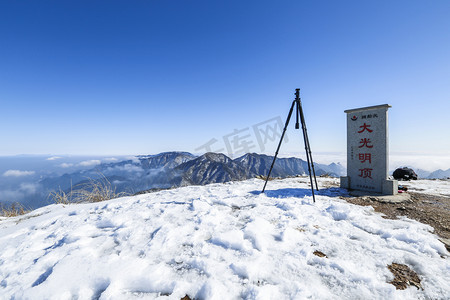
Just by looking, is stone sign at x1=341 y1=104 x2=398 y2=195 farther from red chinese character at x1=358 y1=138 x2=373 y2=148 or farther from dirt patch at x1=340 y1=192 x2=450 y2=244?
dirt patch at x1=340 y1=192 x2=450 y2=244

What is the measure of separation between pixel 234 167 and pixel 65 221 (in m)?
142

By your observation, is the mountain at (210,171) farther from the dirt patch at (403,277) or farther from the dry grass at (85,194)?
the dirt patch at (403,277)

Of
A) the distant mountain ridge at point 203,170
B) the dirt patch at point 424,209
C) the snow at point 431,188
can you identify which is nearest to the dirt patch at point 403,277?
the dirt patch at point 424,209

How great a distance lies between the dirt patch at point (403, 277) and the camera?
6.10 feet

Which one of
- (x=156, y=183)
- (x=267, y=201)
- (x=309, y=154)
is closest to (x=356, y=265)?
(x=267, y=201)

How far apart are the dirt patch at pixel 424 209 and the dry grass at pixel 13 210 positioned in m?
9.97

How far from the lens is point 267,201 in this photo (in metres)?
4.97

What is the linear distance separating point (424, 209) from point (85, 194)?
1017 centimetres

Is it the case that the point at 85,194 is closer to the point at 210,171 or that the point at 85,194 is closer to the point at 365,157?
the point at 365,157

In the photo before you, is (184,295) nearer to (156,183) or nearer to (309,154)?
(309,154)

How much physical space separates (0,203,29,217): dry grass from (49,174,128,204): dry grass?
709mm

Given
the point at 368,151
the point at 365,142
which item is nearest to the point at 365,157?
the point at 368,151

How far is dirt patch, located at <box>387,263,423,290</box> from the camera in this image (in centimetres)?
186

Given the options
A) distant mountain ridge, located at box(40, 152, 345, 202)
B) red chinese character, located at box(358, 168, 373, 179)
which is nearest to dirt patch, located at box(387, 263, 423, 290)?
red chinese character, located at box(358, 168, 373, 179)
